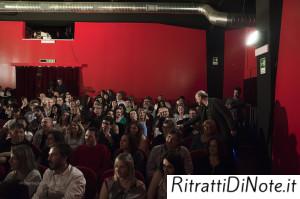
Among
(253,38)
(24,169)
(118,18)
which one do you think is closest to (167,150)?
(24,169)

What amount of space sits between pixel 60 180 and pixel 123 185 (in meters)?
0.59

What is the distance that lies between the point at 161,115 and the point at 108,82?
5168 mm

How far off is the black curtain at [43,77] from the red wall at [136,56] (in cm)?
24

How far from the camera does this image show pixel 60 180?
3236 mm

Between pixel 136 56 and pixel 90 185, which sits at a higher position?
pixel 136 56

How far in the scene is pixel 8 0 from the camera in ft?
34.1

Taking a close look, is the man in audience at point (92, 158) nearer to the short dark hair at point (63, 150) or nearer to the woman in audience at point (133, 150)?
the woman in audience at point (133, 150)

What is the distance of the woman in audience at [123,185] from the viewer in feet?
9.91

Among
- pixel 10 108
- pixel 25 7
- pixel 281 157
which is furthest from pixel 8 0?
pixel 281 157

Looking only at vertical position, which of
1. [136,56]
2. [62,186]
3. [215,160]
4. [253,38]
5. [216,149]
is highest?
[253,38]

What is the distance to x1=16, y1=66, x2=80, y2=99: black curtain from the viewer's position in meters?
11.7

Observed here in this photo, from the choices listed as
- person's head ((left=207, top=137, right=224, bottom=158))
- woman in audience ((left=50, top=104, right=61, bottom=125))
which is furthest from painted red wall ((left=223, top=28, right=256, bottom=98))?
person's head ((left=207, top=137, right=224, bottom=158))

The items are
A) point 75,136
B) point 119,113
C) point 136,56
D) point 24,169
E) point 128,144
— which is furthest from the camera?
point 136,56

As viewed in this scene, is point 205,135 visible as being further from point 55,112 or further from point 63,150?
point 55,112
